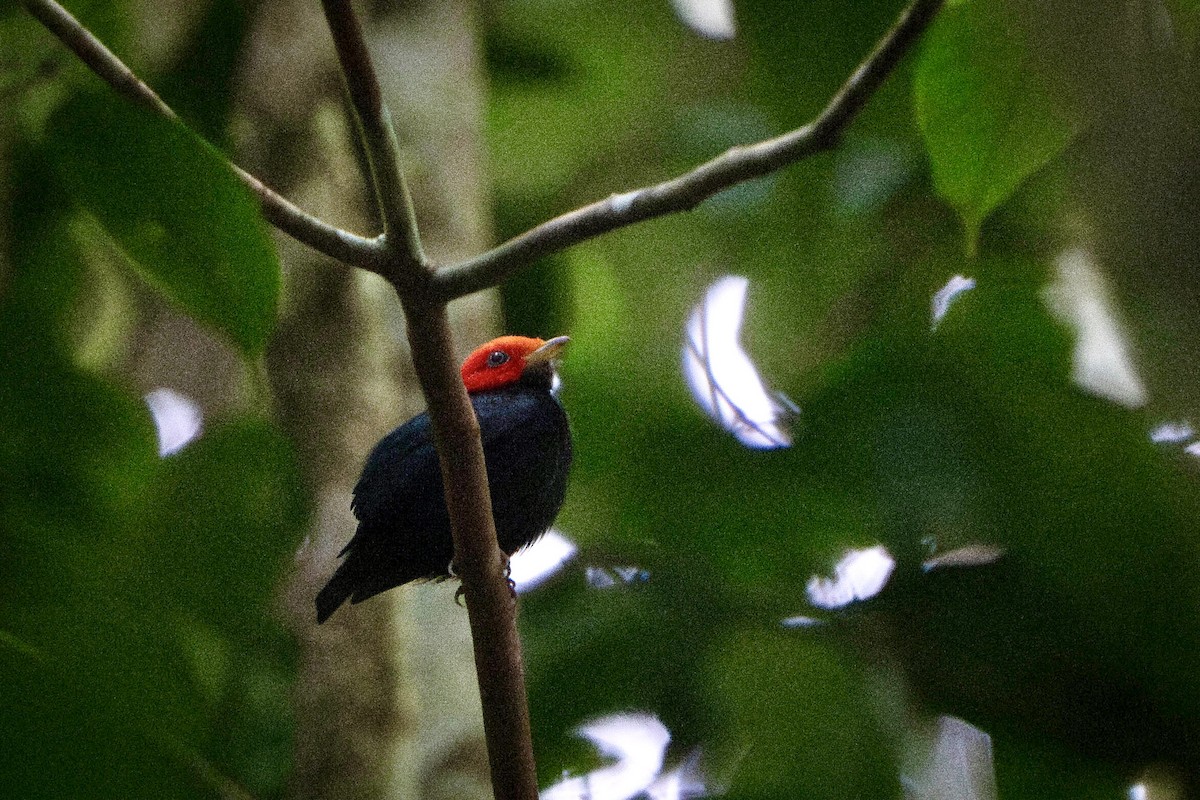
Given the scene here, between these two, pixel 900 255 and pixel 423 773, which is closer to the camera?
pixel 423 773

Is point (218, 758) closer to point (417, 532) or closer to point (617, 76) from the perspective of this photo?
point (417, 532)

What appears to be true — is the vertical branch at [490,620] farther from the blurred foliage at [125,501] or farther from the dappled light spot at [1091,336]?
the dappled light spot at [1091,336]

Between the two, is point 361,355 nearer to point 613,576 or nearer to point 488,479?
point 488,479

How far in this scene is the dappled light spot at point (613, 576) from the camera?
138 inches

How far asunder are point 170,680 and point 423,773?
0.62m

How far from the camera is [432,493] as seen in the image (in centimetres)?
339

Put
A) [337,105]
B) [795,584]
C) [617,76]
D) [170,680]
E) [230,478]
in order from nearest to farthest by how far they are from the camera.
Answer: [170,680], [230,478], [795,584], [337,105], [617,76]

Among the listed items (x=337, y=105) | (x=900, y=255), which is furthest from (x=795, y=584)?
(x=337, y=105)

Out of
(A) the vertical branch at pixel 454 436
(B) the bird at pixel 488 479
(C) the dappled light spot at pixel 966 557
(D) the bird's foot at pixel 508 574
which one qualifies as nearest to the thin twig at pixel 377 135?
(A) the vertical branch at pixel 454 436

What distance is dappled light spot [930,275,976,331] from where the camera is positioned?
10.0 ft

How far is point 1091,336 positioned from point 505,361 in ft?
5.53

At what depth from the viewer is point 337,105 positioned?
3.50m

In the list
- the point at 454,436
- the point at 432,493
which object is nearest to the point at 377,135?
the point at 454,436

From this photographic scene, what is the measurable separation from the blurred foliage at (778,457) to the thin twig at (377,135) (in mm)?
240
